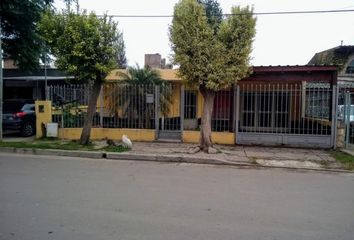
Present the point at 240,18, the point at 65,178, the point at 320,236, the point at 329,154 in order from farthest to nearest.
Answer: the point at 329,154
the point at 240,18
the point at 65,178
the point at 320,236

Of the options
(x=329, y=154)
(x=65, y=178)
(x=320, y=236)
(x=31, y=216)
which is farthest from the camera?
(x=329, y=154)

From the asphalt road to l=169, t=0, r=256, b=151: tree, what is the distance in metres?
3.40

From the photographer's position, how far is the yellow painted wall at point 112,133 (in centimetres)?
1441

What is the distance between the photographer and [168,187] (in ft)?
24.2

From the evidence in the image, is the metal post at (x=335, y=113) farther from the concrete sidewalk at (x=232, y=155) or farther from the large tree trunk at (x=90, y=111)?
the large tree trunk at (x=90, y=111)

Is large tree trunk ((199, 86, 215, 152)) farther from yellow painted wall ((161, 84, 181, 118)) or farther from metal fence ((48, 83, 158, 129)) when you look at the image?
yellow painted wall ((161, 84, 181, 118))

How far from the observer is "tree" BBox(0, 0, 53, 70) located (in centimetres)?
1781

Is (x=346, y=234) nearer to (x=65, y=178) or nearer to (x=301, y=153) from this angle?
(x=65, y=178)

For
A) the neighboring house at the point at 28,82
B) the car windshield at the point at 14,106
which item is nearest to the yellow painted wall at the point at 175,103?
the car windshield at the point at 14,106

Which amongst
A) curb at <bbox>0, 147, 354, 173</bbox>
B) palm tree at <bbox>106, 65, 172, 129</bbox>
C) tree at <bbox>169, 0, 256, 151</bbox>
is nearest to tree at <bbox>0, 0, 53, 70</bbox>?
palm tree at <bbox>106, 65, 172, 129</bbox>

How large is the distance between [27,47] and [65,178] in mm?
13261

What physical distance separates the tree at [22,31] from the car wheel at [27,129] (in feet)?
15.7

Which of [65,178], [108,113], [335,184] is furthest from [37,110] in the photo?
[335,184]

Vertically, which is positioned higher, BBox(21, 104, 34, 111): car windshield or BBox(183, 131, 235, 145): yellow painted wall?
BBox(21, 104, 34, 111): car windshield
